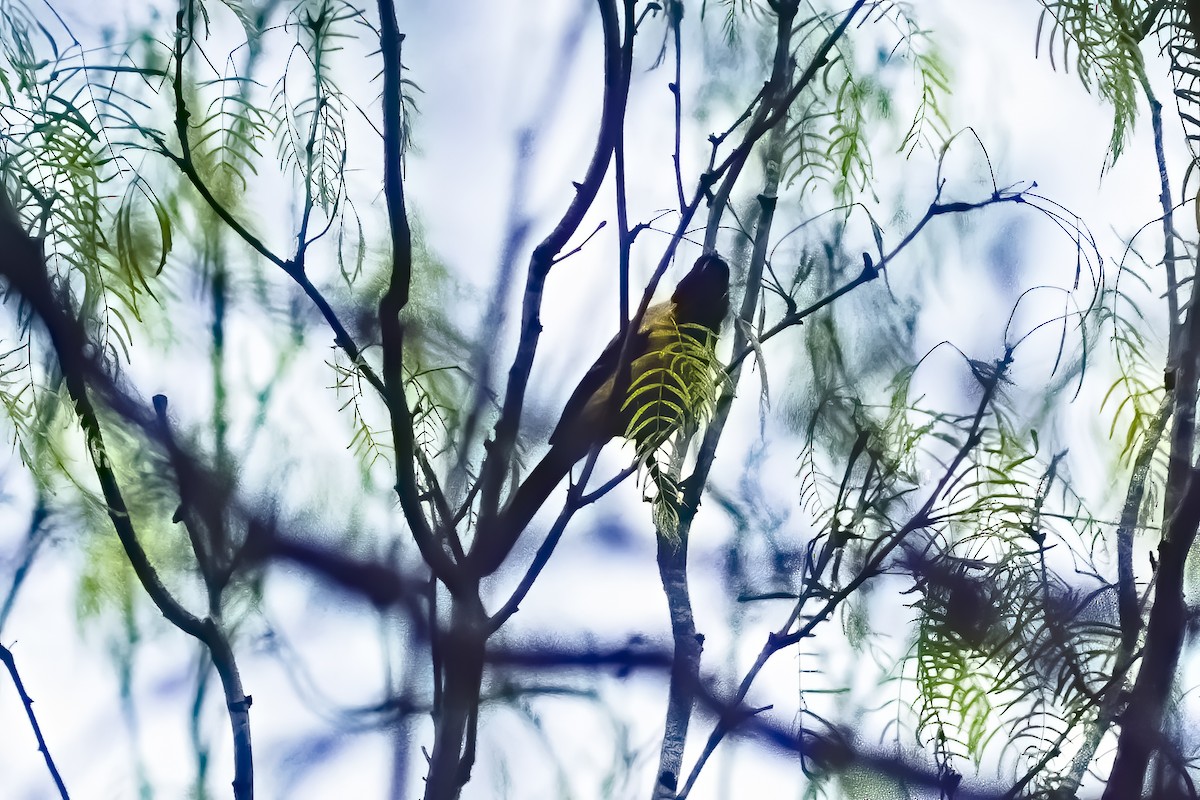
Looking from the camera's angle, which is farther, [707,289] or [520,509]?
[707,289]

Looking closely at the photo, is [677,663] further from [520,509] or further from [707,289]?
[707,289]

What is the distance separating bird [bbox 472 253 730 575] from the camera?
0.63 m

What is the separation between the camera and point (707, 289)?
0.90 m

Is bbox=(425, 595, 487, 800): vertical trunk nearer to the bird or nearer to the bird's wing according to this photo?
the bird

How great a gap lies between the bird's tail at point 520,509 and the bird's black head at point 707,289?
0.56 ft

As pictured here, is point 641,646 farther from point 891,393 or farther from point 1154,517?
point 1154,517

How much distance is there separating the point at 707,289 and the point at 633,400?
24 centimetres

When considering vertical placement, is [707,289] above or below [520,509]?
above

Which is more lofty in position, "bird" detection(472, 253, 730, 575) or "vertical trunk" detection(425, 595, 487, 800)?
"bird" detection(472, 253, 730, 575)

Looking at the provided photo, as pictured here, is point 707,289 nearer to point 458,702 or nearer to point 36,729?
point 458,702

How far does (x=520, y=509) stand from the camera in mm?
771

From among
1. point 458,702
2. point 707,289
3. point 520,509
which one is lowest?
point 458,702

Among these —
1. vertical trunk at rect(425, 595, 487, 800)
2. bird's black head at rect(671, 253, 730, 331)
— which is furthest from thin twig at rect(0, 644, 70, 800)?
bird's black head at rect(671, 253, 730, 331)

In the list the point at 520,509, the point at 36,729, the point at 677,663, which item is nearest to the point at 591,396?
the point at 520,509
